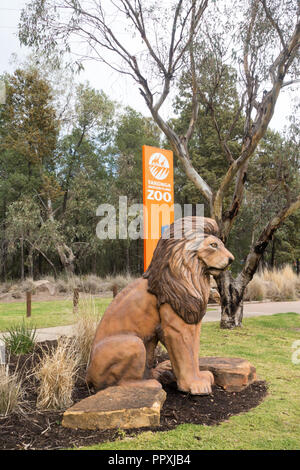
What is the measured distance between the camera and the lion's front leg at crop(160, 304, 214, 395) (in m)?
3.58

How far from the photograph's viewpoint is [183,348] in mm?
3576

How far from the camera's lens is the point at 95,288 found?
1744 cm

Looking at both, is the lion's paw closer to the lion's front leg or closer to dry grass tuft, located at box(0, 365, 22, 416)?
the lion's front leg

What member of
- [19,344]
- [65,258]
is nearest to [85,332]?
[19,344]

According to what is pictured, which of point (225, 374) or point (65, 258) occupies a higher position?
point (65, 258)

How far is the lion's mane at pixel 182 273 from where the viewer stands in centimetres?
356

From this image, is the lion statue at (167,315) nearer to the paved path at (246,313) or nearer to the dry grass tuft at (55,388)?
the dry grass tuft at (55,388)

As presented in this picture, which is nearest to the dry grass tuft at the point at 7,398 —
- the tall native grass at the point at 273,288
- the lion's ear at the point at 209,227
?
the lion's ear at the point at 209,227

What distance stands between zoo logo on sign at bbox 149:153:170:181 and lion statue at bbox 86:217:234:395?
202 inches

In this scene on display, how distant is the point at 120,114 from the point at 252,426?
2571cm

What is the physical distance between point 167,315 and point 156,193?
17.8 feet

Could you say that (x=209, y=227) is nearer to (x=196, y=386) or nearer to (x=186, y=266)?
(x=186, y=266)
